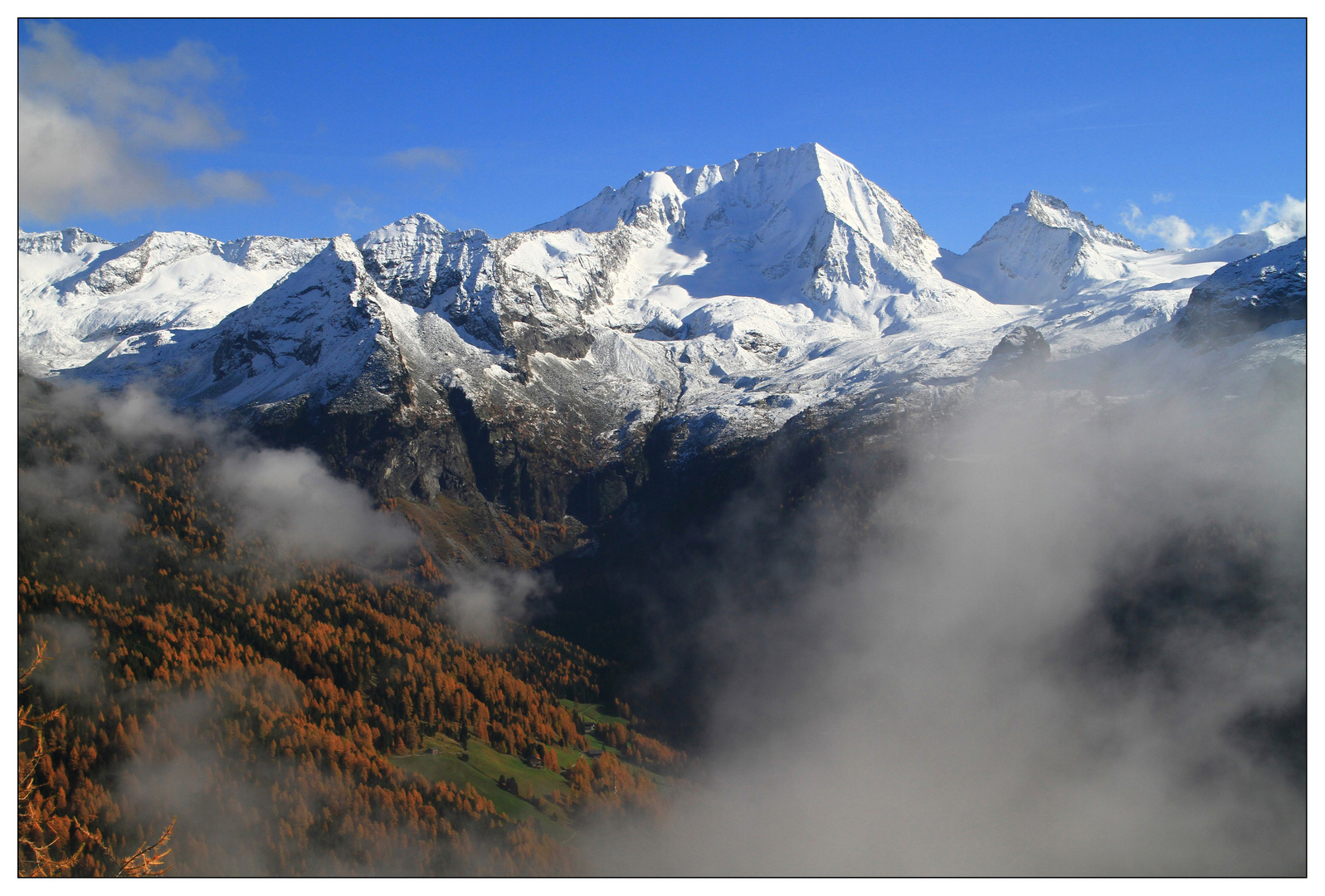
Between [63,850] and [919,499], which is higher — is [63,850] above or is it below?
below

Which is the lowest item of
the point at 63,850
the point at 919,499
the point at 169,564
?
the point at 63,850

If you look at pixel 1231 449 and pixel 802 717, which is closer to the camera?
pixel 1231 449

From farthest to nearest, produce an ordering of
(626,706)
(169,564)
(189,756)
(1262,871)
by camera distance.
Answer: (169,564) → (626,706) → (189,756) → (1262,871)

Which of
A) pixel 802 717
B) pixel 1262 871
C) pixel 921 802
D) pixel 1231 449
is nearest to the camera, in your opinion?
pixel 1262 871

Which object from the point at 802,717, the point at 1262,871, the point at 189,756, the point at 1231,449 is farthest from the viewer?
the point at 802,717

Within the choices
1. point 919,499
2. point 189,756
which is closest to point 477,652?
point 189,756

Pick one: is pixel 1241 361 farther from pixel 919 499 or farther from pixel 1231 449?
pixel 919 499

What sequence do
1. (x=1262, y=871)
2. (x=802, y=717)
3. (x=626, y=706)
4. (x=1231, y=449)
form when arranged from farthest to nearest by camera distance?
1. (x=626, y=706)
2. (x=802, y=717)
3. (x=1231, y=449)
4. (x=1262, y=871)

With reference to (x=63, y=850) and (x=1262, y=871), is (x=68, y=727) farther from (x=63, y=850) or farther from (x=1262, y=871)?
(x=1262, y=871)

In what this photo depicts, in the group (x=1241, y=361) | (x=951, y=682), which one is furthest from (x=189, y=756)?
(x=1241, y=361)
